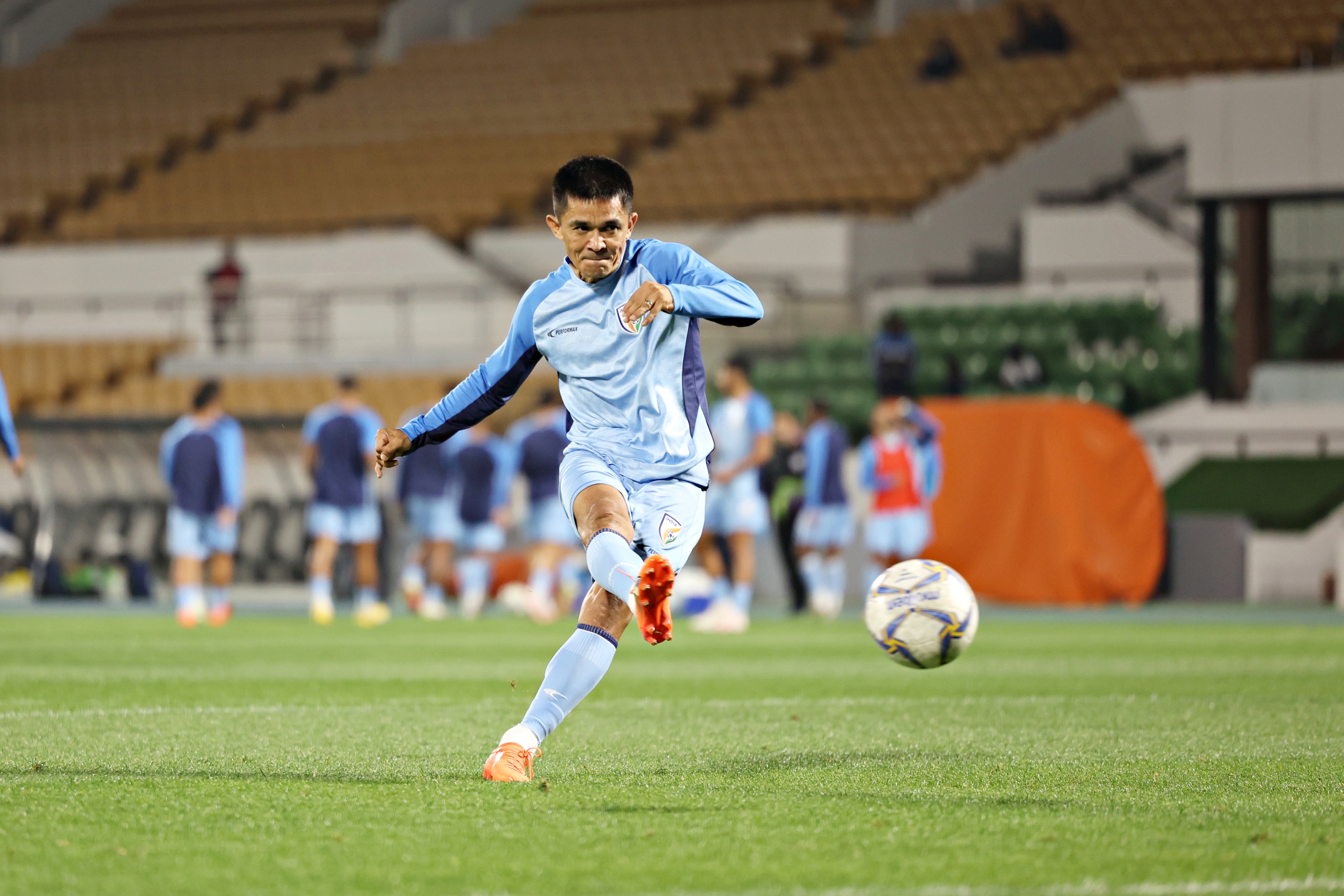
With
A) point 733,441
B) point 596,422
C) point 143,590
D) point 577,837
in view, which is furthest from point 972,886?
point 143,590

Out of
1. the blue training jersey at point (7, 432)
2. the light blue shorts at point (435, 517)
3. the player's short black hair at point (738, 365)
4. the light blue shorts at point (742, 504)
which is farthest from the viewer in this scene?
the light blue shorts at point (435, 517)

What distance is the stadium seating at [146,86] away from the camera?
33.2 meters

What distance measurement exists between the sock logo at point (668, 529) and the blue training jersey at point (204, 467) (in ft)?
36.3

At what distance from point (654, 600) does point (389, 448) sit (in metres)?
1.37

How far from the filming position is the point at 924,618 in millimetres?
6734

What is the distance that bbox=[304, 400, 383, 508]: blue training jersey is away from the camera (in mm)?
16719

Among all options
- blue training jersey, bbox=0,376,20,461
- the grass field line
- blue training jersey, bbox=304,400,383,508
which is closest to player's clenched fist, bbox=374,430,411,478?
the grass field line

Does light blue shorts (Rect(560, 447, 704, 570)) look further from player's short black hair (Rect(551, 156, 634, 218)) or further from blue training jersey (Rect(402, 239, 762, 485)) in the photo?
player's short black hair (Rect(551, 156, 634, 218))

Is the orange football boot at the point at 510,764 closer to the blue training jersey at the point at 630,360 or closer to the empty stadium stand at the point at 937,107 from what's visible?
the blue training jersey at the point at 630,360

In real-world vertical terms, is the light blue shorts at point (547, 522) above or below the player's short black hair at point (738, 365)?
below

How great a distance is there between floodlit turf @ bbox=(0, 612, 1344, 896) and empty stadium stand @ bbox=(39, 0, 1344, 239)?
58.3 feet

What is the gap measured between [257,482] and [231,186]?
10786 mm

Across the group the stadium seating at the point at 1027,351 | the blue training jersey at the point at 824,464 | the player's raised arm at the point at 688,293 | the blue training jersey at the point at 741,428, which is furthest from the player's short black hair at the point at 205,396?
the player's raised arm at the point at 688,293

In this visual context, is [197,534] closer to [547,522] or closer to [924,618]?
[547,522]
